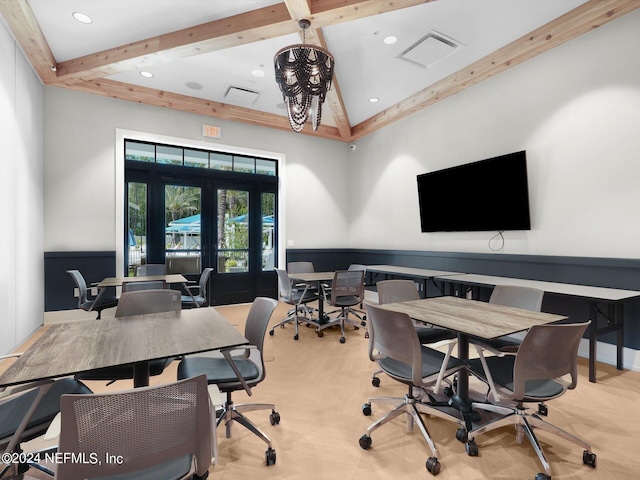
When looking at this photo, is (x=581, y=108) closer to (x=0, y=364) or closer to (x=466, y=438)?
(x=466, y=438)

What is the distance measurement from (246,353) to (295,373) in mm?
1146

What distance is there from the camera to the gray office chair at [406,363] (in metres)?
1.90

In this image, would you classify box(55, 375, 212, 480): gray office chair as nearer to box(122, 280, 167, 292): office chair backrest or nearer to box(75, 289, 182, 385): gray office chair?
box(75, 289, 182, 385): gray office chair

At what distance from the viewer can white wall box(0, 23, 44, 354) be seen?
345cm

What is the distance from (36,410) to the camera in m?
1.56

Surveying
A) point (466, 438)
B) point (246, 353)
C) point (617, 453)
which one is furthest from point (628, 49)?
point (246, 353)

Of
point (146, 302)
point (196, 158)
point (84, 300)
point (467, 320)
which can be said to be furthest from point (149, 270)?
point (467, 320)

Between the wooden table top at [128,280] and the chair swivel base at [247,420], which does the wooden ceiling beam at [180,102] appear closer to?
the wooden table top at [128,280]

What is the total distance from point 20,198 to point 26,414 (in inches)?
144

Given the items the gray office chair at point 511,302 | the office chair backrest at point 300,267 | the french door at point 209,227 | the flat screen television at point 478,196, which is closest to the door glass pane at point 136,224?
the french door at point 209,227

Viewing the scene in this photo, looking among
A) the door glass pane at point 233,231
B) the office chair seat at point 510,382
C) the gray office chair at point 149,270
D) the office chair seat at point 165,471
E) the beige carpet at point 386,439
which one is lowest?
the beige carpet at point 386,439

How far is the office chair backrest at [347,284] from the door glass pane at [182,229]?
9.72 feet

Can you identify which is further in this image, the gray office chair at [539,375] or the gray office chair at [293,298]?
the gray office chair at [293,298]

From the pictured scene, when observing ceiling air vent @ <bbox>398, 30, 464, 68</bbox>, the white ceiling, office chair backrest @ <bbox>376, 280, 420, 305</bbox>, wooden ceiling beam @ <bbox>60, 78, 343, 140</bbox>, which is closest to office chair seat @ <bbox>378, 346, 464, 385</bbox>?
office chair backrest @ <bbox>376, 280, 420, 305</bbox>
